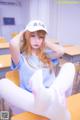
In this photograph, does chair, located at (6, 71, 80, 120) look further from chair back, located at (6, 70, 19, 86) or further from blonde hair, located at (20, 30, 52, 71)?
chair back, located at (6, 70, 19, 86)

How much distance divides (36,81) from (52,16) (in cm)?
388

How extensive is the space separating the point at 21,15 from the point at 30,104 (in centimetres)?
423

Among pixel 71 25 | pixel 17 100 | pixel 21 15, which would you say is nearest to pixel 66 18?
pixel 71 25

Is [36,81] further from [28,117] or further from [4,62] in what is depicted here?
[4,62]

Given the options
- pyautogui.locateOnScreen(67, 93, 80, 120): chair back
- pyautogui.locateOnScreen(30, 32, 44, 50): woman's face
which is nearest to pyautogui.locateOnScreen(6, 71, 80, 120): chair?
pyautogui.locateOnScreen(67, 93, 80, 120): chair back

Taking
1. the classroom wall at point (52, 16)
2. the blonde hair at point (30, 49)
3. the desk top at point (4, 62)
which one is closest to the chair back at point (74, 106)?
the blonde hair at point (30, 49)

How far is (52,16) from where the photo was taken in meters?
4.36

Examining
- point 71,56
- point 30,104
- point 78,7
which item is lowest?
point 71,56

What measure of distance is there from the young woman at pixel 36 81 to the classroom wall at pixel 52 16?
3.15m

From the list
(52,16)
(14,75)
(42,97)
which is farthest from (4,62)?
(52,16)

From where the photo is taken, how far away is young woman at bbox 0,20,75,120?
2.17ft

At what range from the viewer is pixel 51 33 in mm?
4496

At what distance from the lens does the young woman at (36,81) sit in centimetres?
66

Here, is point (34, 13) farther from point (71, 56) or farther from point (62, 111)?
Answer: point (62, 111)
